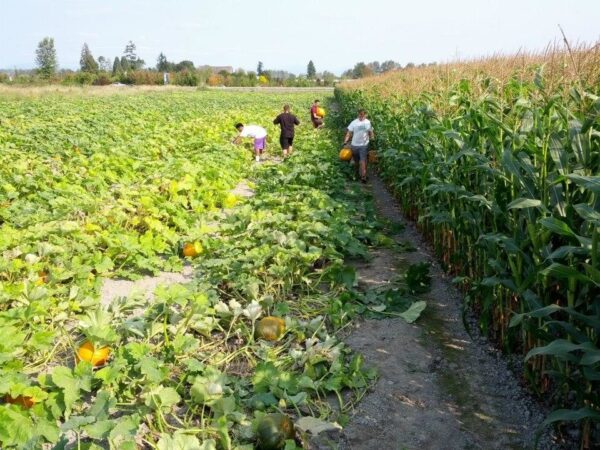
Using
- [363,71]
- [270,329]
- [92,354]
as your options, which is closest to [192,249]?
[270,329]

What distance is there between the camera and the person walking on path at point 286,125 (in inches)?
527

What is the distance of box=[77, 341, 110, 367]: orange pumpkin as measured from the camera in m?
3.69

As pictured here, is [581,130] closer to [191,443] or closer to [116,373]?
[191,443]

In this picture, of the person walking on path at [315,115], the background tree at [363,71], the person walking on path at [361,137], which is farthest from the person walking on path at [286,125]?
the background tree at [363,71]

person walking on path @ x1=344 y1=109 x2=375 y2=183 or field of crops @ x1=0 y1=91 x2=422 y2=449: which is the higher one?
person walking on path @ x1=344 y1=109 x2=375 y2=183

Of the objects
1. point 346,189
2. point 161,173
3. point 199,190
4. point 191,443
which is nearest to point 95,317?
point 191,443

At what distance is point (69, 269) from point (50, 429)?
2.56 meters

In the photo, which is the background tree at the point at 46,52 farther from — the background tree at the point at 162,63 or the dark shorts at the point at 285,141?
the dark shorts at the point at 285,141

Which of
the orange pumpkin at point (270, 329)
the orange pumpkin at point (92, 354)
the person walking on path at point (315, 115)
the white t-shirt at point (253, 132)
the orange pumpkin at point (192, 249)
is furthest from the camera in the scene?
the person walking on path at point (315, 115)

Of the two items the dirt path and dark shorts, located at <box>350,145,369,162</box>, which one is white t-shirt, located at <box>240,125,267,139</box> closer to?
dark shorts, located at <box>350,145,369,162</box>

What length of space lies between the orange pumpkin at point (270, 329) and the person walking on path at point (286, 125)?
31.2ft

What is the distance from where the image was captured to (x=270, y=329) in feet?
13.8

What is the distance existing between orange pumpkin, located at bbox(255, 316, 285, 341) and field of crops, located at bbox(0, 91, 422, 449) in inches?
0.5

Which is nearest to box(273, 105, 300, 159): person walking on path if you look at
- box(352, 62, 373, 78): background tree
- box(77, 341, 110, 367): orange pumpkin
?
box(77, 341, 110, 367): orange pumpkin
